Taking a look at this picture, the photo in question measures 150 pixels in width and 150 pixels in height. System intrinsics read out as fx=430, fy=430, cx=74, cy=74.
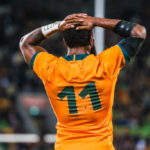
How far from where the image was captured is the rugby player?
2.23m

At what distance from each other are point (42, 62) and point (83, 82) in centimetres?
25

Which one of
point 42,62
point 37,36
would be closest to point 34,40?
point 37,36

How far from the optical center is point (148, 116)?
862cm

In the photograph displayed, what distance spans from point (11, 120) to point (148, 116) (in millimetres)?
2719

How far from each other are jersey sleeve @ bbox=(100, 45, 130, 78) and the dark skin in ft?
0.43

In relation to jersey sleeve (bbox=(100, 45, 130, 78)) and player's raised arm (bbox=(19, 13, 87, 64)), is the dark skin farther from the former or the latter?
jersey sleeve (bbox=(100, 45, 130, 78))

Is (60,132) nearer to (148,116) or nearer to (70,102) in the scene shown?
(70,102)

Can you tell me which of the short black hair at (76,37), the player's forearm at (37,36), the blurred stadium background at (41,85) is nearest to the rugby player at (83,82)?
the short black hair at (76,37)

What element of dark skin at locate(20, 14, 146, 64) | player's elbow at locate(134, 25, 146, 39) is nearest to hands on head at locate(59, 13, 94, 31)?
dark skin at locate(20, 14, 146, 64)

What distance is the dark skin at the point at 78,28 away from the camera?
88.8 inches

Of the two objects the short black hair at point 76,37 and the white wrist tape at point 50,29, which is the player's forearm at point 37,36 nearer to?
the white wrist tape at point 50,29

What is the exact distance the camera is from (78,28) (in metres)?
2.23

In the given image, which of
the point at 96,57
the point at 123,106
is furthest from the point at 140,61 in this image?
the point at 96,57

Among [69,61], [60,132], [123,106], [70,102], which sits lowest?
[123,106]
